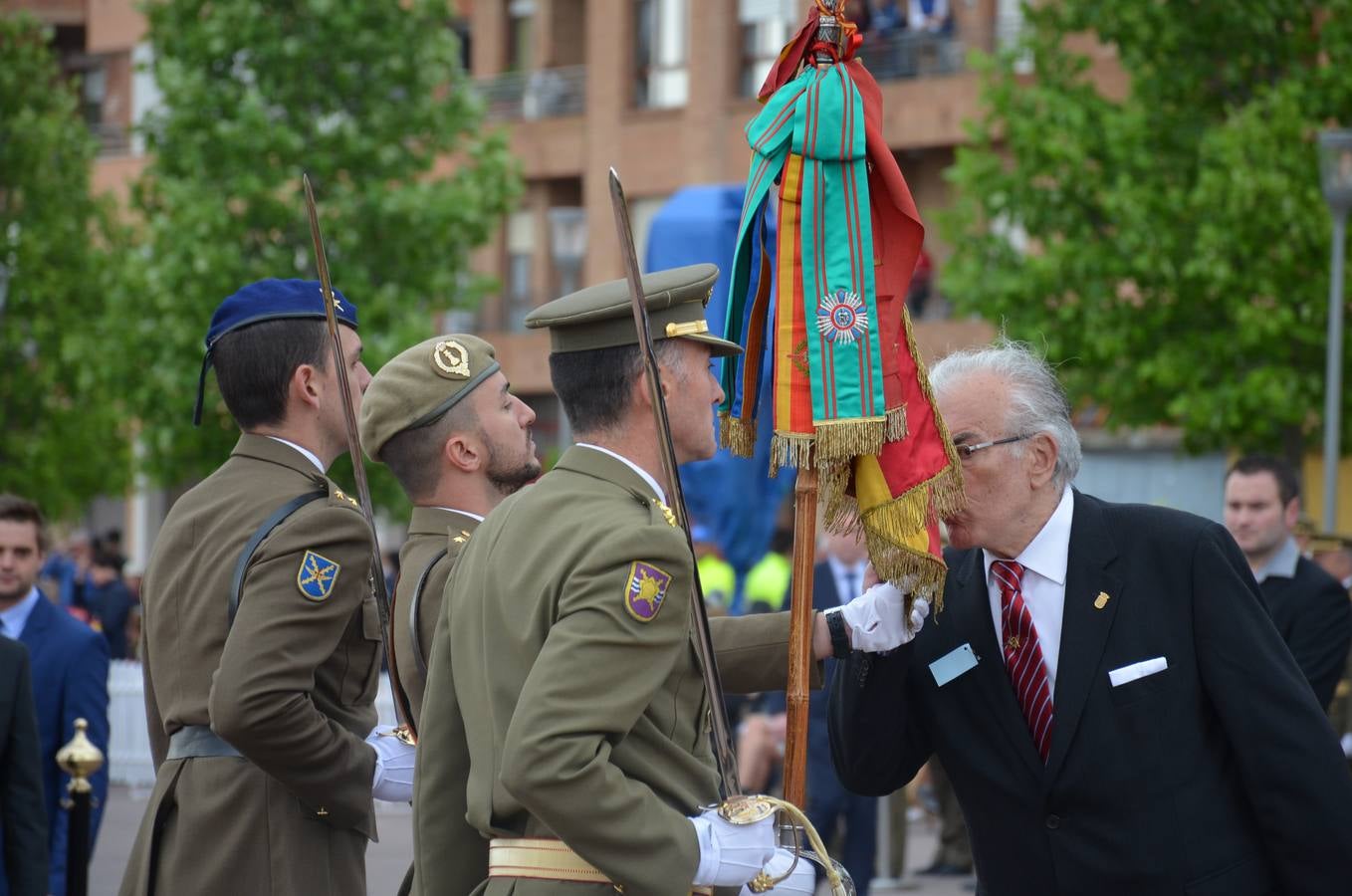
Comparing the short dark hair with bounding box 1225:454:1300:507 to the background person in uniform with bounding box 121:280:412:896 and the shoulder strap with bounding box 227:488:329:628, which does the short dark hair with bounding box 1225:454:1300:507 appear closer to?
the background person in uniform with bounding box 121:280:412:896

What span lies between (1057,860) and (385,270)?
19820 millimetres

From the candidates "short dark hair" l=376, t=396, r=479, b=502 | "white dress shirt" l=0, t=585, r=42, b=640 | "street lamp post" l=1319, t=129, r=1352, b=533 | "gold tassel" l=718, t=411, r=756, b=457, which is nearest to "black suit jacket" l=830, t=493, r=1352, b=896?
"gold tassel" l=718, t=411, r=756, b=457

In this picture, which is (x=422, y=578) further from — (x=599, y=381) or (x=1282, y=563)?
(x=1282, y=563)

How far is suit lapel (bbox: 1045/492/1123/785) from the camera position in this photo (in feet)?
13.5

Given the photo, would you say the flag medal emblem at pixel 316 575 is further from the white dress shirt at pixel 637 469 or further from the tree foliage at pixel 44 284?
the tree foliage at pixel 44 284

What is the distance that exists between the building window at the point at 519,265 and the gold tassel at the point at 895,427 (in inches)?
1190

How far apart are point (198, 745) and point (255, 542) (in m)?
0.53

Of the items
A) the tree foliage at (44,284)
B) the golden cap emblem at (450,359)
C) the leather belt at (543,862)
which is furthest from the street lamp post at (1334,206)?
the tree foliage at (44,284)

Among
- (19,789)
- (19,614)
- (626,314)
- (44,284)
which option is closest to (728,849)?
(626,314)

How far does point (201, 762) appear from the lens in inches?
180

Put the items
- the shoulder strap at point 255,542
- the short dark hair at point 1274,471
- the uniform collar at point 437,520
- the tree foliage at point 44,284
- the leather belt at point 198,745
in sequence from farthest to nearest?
the tree foliage at point 44,284
the short dark hair at point 1274,471
the uniform collar at point 437,520
the leather belt at point 198,745
the shoulder strap at point 255,542

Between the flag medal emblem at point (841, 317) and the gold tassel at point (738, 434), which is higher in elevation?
the flag medal emblem at point (841, 317)

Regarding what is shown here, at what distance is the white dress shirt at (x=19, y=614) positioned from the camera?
24.7 feet

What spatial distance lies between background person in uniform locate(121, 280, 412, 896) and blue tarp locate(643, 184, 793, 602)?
958 cm
